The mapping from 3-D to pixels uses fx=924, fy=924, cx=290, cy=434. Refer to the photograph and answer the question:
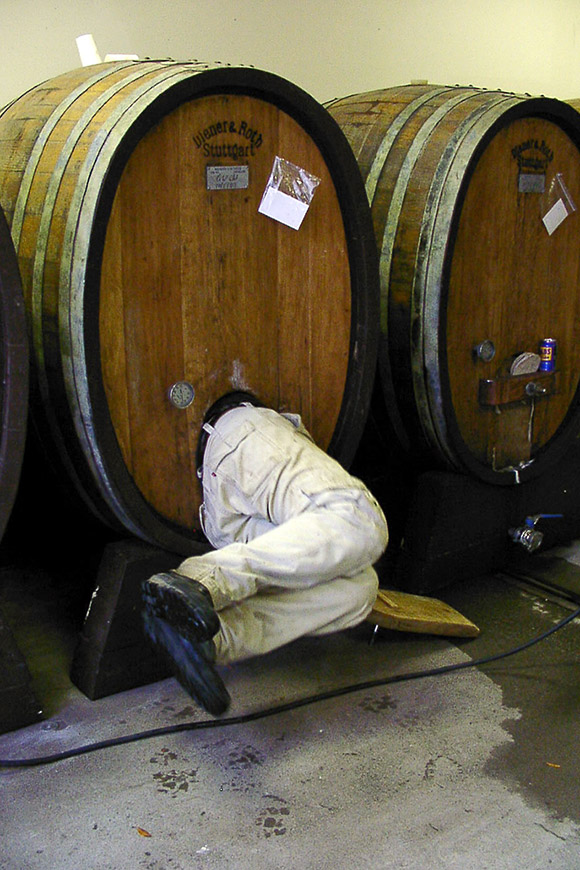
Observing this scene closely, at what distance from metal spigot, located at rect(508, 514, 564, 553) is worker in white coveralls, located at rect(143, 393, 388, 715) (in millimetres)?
1039

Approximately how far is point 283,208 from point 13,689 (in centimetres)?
137

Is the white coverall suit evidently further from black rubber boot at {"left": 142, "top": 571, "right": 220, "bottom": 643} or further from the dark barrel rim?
the dark barrel rim

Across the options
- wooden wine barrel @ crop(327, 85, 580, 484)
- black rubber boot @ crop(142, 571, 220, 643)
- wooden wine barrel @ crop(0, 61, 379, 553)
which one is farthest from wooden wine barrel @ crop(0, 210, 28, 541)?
wooden wine barrel @ crop(327, 85, 580, 484)

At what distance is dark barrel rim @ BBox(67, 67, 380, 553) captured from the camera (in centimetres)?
203

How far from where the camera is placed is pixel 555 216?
2.97m

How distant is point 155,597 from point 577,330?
1.97 meters

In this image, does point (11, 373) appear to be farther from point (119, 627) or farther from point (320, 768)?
point (320, 768)

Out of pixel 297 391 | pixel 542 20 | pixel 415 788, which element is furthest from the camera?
pixel 542 20

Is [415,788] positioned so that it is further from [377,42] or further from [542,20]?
[542,20]

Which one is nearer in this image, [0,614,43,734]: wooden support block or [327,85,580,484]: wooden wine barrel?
[0,614,43,734]: wooden support block

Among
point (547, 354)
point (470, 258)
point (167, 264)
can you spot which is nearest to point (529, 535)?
point (547, 354)

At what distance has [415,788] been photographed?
200 cm


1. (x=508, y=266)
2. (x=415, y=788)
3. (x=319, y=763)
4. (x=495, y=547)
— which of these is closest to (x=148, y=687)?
(x=319, y=763)

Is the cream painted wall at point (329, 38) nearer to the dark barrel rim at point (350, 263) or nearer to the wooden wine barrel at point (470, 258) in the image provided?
the wooden wine barrel at point (470, 258)
